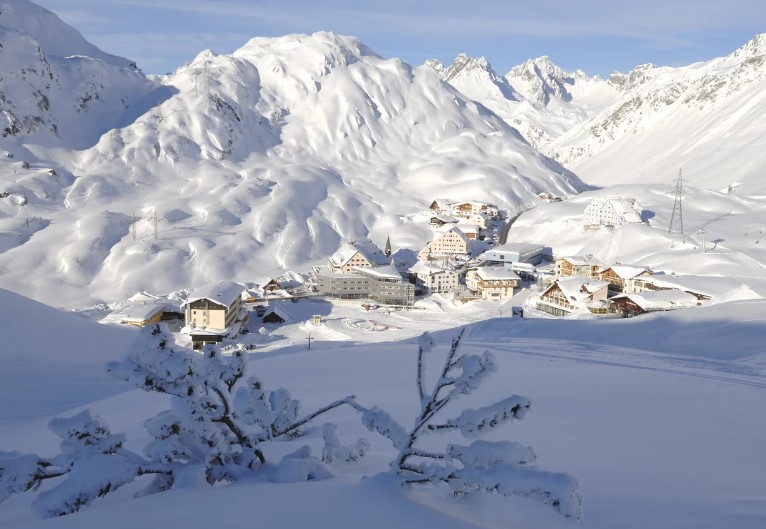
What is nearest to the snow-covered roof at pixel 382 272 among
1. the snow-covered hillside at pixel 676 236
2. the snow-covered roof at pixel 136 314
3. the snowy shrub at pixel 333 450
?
the snow-covered roof at pixel 136 314

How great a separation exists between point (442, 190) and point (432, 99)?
39.7 metres

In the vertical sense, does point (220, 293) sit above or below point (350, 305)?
above

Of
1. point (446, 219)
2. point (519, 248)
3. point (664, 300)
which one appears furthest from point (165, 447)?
point (446, 219)

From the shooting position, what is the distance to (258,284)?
56.5 metres

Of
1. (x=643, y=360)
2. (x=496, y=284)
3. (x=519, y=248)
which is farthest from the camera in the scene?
(x=519, y=248)

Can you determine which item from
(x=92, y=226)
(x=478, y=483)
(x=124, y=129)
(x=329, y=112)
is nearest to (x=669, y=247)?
(x=478, y=483)

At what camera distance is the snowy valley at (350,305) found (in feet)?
14.0

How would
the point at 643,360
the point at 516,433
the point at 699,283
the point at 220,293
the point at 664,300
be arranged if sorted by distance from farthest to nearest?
the point at 220,293, the point at 699,283, the point at 664,300, the point at 643,360, the point at 516,433

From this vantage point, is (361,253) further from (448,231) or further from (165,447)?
(165,447)

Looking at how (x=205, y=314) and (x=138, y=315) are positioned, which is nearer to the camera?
(x=205, y=314)

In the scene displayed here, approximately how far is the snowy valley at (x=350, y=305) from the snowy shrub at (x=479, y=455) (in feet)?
0.07

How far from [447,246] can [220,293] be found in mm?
30815

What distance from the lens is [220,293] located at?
4109cm

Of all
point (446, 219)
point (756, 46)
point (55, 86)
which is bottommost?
point (446, 219)
